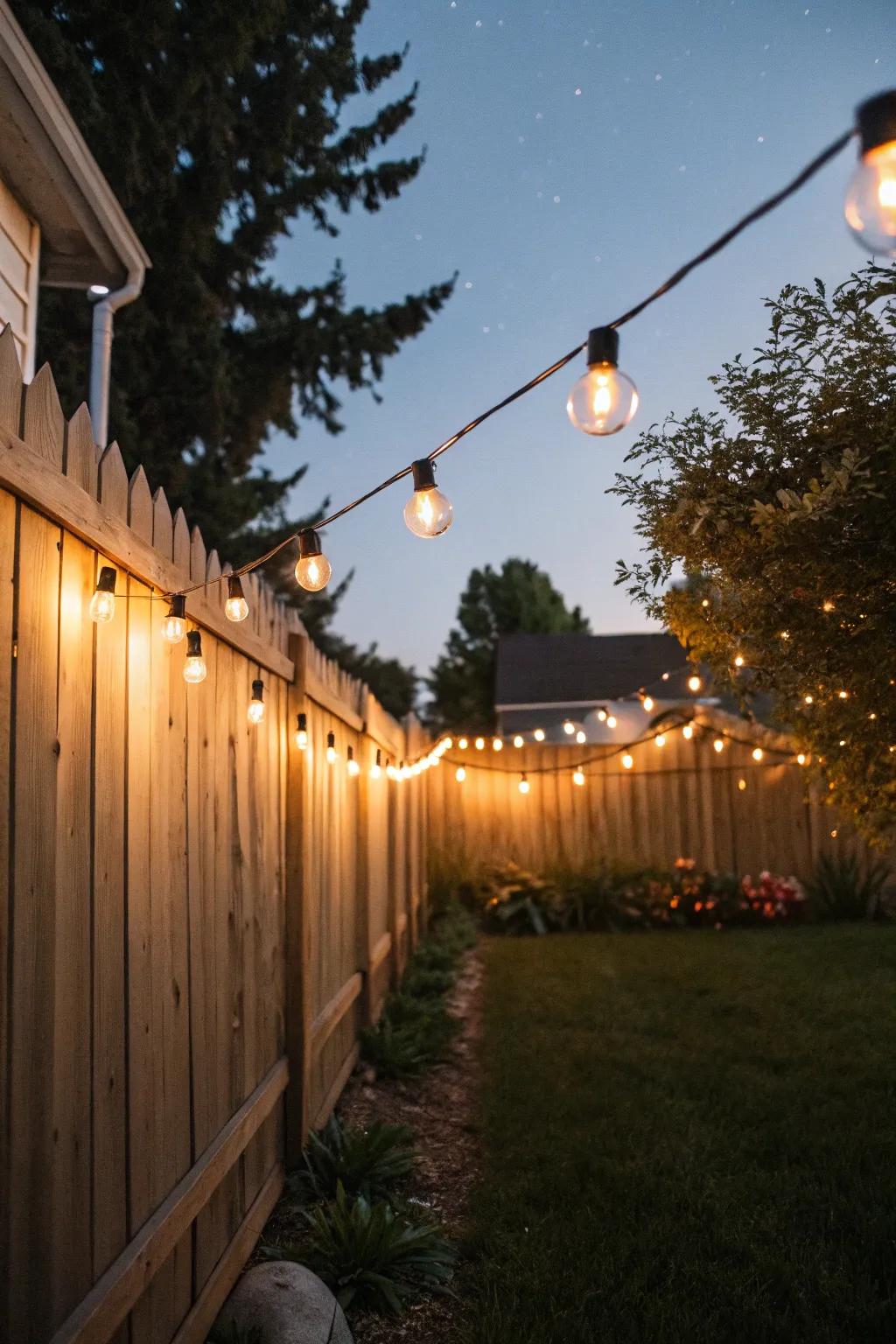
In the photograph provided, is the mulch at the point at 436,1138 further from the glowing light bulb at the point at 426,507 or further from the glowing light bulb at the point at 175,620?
the glowing light bulb at the point at 426,507

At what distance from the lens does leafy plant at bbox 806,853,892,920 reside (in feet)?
33.8

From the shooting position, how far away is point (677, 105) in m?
6.02

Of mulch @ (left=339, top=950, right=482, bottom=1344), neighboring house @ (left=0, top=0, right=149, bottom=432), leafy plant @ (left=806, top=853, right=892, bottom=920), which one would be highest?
neighboring house @ (left=0, top=0, right=149, bottom=432)

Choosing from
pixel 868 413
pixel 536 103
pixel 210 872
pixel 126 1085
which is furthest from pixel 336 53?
pixel 126 1085

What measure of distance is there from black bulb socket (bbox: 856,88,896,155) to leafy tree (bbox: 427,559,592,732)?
30.7 m

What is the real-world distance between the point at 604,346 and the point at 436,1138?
156 inches

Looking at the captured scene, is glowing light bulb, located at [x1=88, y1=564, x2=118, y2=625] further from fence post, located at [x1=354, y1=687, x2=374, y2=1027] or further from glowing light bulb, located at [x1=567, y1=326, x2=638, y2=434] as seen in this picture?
fence post, located at [x1=354, y1=687, x2=374, y2=1027]

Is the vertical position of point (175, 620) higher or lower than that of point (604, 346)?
lower

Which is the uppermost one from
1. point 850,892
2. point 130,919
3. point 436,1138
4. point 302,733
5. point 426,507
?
point 426,507

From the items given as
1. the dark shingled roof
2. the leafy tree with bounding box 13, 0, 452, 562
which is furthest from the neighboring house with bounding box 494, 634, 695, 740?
the leafy tree with bounding box 13, 0, 452, 562

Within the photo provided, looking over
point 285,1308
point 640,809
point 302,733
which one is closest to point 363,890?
point 302,733

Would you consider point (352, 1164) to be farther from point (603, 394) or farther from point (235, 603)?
point (603, 394)

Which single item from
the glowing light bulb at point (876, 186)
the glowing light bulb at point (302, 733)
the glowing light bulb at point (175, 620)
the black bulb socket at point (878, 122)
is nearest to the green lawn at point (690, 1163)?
the glowing light bulb at point (302, 733)

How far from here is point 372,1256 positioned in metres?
3.20
